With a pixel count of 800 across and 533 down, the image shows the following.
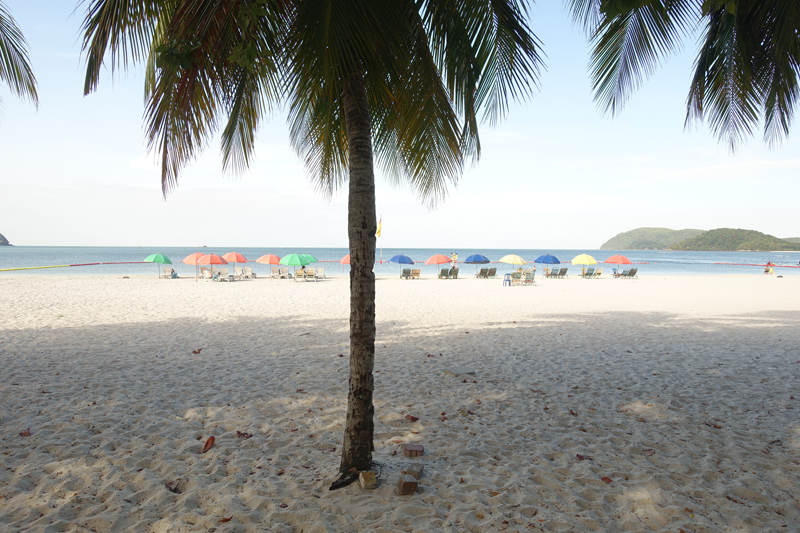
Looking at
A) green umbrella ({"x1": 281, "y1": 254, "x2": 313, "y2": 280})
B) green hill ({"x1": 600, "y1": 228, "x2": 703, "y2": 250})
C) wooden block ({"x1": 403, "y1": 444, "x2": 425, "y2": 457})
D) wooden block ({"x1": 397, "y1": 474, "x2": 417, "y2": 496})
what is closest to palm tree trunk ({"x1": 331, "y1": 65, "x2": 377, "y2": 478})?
wooden block ({"x1": 397, "y1": 474, "x2": 417, "y2": 496})

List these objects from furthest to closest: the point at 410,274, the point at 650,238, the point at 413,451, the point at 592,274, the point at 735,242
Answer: the point at 650,238 < the point at 735,242 < the point at 592,274 < the point at 410,274 < the point at 413,451

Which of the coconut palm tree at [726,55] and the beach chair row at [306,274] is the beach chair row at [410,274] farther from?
the coconut palm tree at [726,55]

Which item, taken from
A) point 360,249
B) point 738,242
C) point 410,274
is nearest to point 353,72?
point 360,249

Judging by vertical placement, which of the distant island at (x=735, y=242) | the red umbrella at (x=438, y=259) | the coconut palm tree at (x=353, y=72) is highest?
the distant island at (x=735, y=242)

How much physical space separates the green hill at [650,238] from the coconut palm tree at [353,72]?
6627 inches

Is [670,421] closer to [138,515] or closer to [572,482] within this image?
[572,482]

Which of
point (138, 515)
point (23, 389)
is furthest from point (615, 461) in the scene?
point (23, 389)

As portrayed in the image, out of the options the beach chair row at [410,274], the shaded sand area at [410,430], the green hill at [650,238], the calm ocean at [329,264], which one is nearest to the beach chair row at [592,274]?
the calm ocean at [329,264]

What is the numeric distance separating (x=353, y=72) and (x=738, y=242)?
14349cm

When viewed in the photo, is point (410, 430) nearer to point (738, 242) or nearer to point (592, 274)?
point (592, 274)

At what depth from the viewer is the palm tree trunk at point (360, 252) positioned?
9.12ft

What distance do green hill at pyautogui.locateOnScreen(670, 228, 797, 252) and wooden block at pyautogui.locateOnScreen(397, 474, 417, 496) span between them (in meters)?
141

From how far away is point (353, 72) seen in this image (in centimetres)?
273

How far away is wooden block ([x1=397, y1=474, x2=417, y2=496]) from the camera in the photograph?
2717mm
